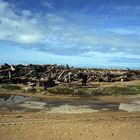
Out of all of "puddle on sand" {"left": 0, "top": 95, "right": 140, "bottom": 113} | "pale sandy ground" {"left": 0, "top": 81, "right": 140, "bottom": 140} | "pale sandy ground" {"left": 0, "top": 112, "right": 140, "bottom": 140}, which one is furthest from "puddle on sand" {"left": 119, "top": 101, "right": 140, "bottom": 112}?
"pale sandy ground" {"left": 0, "top": 112, "right": 140, "bottom": 140}

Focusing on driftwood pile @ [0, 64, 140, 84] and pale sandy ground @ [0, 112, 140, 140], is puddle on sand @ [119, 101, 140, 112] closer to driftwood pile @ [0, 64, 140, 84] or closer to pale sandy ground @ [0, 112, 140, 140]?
pale sandy ground @ [0, 112, 140, 140]

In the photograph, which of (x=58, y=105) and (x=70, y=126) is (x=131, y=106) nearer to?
(x=58, y=105)

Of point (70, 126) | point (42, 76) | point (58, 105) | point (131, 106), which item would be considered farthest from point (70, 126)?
point (42, 76)

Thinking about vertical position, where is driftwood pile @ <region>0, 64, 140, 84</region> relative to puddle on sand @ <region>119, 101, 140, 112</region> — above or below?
above

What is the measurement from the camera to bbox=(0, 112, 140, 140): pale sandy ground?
12.9m

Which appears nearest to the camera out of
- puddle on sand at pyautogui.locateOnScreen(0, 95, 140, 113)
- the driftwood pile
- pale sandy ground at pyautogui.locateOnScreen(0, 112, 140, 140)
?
pale sandy ground at pyautogui.locateOnScreen(0, 112, 140, 140)

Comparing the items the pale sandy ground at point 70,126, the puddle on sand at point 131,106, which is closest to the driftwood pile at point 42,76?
the puddle on sand at point 131,106

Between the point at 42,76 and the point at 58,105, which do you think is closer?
the point at 58,105

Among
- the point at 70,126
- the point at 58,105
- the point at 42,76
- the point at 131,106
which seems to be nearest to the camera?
the point at 70,126

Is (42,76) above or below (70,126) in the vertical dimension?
above

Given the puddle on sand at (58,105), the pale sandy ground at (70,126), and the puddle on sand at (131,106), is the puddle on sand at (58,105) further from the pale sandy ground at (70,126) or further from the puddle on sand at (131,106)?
the pale sandy ground at (70,126)

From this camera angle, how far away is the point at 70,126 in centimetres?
1448

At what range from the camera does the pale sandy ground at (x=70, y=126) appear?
12891 mm

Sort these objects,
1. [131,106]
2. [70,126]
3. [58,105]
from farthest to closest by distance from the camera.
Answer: [131,106] < [58,105] < [70,126]
